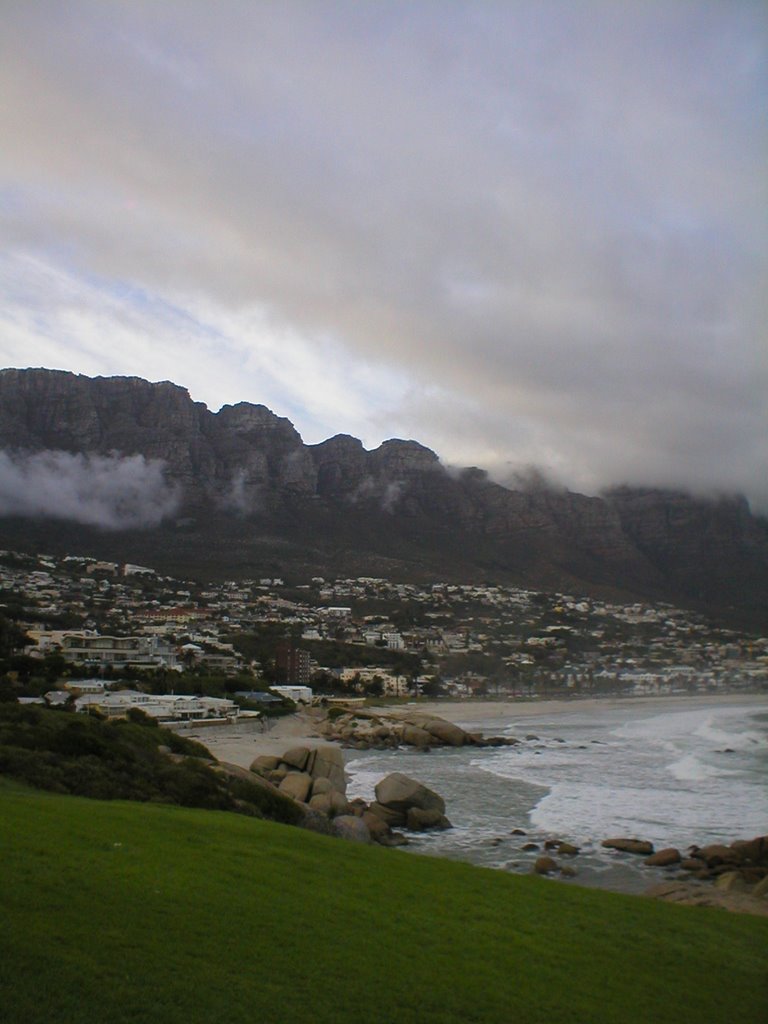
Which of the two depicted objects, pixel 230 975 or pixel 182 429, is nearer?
pixel 230 975

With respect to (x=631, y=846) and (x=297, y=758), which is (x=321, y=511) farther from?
(x=631, y=846)

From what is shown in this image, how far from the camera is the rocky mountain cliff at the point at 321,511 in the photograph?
116m

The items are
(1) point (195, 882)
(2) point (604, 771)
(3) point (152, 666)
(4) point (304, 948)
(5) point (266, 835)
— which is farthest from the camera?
(3) point (152, 666)

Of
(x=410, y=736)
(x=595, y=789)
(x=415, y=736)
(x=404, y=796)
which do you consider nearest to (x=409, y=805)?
(x=404, y=796)

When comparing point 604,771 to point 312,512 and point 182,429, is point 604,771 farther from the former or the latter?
point 182,429

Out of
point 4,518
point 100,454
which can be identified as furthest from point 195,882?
point 100,454

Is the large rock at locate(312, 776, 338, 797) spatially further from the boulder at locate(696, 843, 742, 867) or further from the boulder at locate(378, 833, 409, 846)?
the boulder at locate(696, 843, 742, 867)

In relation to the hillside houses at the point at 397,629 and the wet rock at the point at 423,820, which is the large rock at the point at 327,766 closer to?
the wet rock at the point at 423,820

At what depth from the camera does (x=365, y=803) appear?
85.0ft

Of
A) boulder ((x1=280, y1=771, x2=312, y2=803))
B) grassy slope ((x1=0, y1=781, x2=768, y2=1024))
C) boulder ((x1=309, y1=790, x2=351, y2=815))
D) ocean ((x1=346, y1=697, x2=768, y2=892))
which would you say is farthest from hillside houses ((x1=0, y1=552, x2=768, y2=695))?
grassy slope ((x1=0, y1=781, x2=768, y2=1024))

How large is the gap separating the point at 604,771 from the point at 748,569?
76612 millimetres

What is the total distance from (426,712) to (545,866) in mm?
52068

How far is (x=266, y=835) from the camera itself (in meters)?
13.1

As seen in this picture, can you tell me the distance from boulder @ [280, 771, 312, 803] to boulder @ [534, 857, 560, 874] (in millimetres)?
7576
